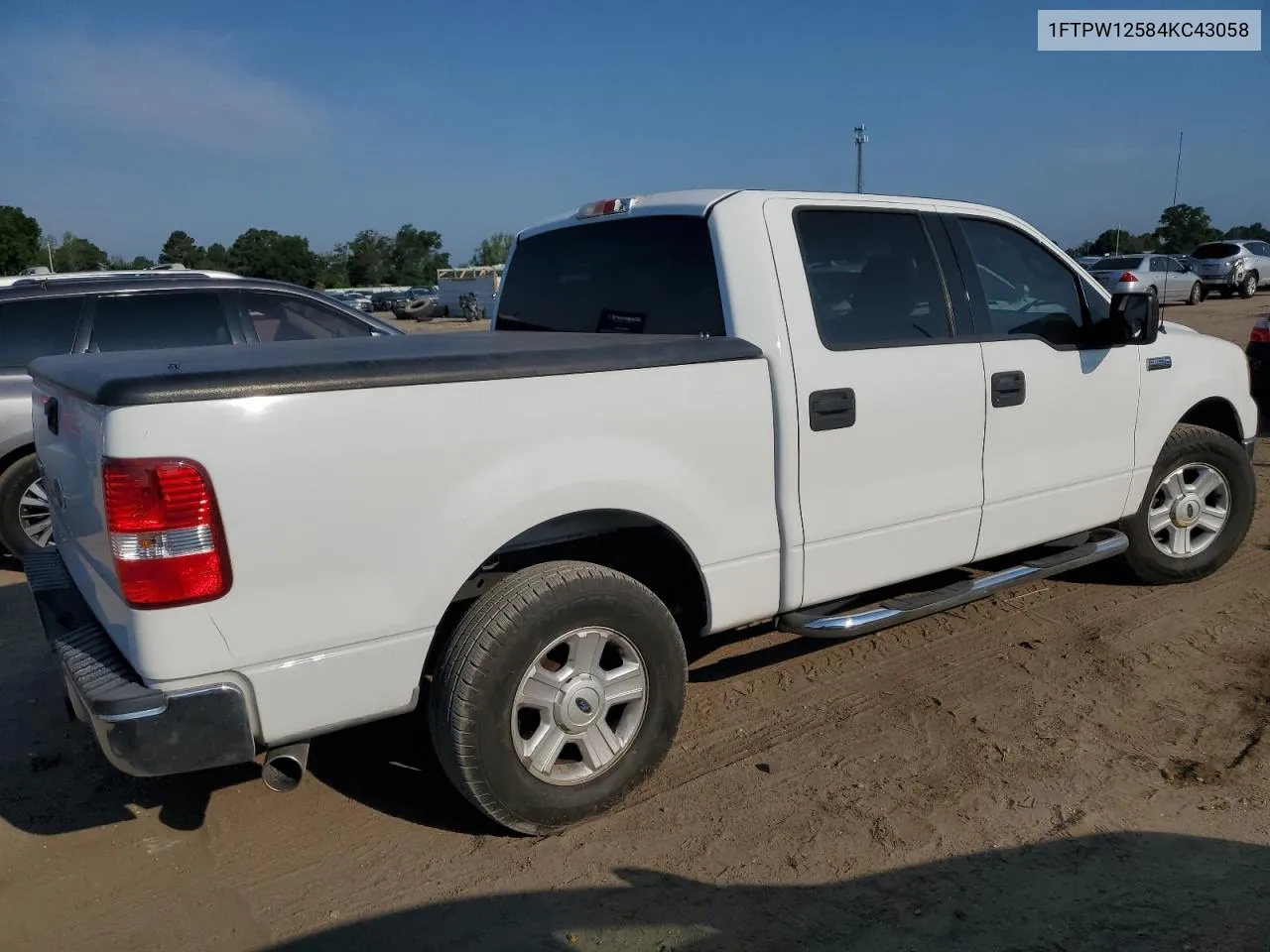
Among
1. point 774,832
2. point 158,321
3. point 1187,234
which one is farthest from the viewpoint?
point 1187,234

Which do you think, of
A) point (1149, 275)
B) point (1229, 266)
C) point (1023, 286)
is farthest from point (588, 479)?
point (1229, 266)

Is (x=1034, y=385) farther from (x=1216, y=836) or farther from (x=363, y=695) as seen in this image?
(x=363, y=695)

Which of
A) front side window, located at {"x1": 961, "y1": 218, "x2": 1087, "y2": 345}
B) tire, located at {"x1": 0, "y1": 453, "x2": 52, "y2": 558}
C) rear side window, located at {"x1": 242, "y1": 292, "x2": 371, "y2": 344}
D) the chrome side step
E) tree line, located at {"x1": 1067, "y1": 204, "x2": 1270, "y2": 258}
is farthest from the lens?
tree line, located at {"x1": 1067, "y1": 204, "x2": 1270, "y2": 258}

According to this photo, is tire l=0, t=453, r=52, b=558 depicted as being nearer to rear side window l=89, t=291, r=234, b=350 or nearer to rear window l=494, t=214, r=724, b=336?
rear side window l=89, t=291, r=234, b=350

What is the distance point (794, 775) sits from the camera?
138 inches

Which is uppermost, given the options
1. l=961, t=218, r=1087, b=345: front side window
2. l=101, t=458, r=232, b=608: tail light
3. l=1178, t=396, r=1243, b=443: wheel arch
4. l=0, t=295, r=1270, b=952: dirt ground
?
l=961, t=218, r=1087, b=345: front side window

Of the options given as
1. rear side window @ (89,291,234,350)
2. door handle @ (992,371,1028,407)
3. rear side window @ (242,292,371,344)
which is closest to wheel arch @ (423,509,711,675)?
door handle @ (992,371,1028,407)

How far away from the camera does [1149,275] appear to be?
23.9 metres

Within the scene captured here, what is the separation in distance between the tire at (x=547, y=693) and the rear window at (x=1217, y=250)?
98.7 feet

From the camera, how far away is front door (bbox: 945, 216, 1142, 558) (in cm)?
416

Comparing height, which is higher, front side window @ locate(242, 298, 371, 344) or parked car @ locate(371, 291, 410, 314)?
front side window @ locate(242, 298, 371, 344)

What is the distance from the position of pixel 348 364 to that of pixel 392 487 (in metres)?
0.35

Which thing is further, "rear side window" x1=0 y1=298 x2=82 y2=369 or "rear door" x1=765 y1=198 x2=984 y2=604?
"rear side window" x1=0 y1=298 x2=82 y2=369

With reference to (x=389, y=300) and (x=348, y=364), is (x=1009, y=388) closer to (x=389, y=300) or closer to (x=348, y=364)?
(x=348, y=364)
